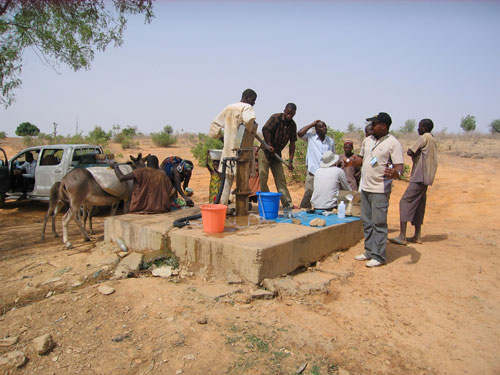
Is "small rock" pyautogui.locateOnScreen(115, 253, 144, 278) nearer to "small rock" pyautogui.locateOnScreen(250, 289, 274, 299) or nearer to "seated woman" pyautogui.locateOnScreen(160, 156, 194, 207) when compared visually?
"small rock" pyautogui.locateOnScreen(250, 289, 274, 299)

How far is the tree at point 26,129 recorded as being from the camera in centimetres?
3866

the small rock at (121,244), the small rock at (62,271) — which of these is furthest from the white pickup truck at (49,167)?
the small rock at (62,271)

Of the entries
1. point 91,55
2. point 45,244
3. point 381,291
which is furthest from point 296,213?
point 91,55

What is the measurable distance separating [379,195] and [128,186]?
418cm

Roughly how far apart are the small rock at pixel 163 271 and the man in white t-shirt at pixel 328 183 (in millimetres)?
2725

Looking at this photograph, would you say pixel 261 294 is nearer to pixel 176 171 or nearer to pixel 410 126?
pixel 176 171

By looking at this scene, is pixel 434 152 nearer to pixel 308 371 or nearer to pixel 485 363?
pixel 485 363

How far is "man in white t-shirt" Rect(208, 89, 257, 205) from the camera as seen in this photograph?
5.12 metres

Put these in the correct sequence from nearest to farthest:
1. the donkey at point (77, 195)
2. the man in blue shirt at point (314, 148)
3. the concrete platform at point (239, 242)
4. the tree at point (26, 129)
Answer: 1. the concrete platform at point (239, 242)
2. the donkey at point (77, 195)
3. the man in blue shirt at point (314, 148)
4. the tree at point (26, 129)

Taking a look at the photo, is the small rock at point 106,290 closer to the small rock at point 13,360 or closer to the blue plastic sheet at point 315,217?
the small rock at point 13,360

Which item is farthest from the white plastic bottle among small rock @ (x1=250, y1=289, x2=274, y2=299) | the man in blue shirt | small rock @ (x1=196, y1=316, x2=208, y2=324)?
small rock @ (x1=196, y1=316, x2=208, y2=324)

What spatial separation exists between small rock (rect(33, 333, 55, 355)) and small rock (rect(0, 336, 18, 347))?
7.5 inches

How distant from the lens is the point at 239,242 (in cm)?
410

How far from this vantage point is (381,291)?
416 centimetres
